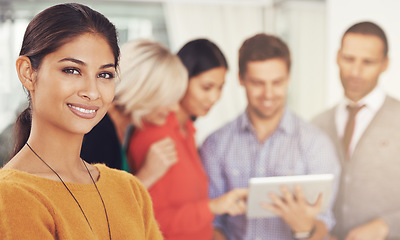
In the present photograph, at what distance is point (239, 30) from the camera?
9.73 feet

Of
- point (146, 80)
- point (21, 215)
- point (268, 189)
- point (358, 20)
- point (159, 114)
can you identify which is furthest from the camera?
point (358, 20)

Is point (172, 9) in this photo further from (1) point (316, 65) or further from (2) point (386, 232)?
(2) point (386, 232)

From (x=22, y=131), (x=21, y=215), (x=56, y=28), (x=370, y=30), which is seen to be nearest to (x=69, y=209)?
(x=21, y=215)

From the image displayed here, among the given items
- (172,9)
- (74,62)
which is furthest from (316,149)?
(74,62)

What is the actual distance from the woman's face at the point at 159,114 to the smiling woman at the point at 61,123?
4.80 feet

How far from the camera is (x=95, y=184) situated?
1.04 meters

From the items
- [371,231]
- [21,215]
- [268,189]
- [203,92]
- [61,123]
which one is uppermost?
[61,123]

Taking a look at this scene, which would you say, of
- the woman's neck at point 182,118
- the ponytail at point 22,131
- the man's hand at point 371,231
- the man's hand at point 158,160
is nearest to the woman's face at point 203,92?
the woman's neck at point 182,118

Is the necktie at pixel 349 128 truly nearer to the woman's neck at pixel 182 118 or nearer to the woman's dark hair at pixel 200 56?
the woman's dark hair at pixel 200 56

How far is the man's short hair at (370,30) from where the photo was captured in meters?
2.98

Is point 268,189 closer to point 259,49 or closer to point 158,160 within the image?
point 158,160

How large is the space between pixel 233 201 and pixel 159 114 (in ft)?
2.56

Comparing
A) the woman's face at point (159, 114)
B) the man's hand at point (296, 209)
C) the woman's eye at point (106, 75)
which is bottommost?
the man's hand at point (296, 209)

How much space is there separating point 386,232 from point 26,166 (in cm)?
265
